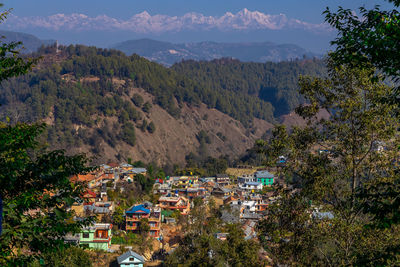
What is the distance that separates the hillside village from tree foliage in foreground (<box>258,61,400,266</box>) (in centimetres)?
1188

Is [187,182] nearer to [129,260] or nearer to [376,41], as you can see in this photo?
[129,260]

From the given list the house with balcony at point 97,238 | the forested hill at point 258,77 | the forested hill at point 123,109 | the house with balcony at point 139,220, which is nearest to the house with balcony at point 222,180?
the house with balcony at point 139,220

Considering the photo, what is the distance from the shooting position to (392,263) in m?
6.65

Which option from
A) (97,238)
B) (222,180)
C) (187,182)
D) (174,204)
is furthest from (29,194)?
(222,180)

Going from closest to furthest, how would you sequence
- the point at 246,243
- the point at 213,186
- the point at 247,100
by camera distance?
the point at 246,243 < the point at 213,186 < the point at 247,100

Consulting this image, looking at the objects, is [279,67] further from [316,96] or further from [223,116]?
[316,96]

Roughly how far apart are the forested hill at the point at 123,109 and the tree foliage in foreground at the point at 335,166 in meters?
69.6

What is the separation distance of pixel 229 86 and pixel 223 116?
54.9 m

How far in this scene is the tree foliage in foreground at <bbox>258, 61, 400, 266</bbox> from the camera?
8180 millimetres

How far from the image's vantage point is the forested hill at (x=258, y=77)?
6719 inches

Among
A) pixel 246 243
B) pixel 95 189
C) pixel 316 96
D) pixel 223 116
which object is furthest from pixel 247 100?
pixel 316 96

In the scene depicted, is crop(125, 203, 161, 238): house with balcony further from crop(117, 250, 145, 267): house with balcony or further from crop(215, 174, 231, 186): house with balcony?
crop(215, 174, 231, 186): house with balcony

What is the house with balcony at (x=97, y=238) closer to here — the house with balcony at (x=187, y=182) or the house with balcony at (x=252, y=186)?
the house with balcony at (x=187, y=182)

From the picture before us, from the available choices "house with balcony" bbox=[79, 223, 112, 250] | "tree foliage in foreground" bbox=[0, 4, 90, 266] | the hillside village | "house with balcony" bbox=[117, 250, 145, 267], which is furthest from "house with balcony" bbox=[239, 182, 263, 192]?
"tree foliage in foreground" bbox=[0, 4, 90, 266]
